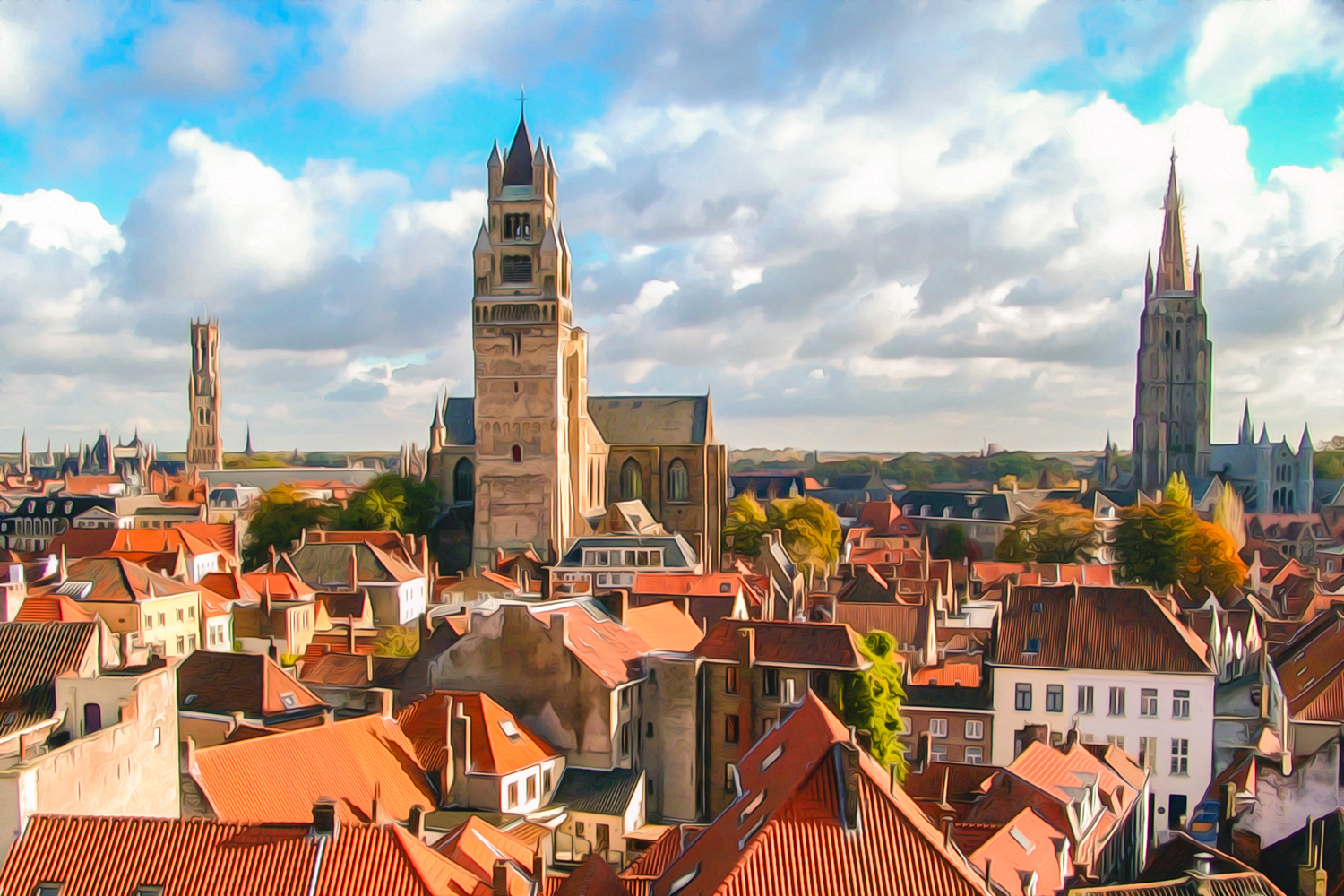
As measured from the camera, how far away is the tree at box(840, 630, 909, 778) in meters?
38.2

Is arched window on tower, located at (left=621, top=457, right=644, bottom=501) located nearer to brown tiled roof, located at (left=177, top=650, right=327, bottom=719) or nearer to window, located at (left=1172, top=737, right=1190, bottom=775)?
brown tiled roof, located at (left=177, top=650, right=327, bottom=719)

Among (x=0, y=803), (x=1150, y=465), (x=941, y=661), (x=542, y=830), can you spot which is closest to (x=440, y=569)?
(x=941, y=661)

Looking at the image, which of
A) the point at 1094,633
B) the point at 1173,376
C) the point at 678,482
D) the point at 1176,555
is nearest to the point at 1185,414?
the point at 1173,376

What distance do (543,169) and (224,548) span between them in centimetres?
4274

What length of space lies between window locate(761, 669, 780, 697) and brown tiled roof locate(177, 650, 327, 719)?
14.4 metres

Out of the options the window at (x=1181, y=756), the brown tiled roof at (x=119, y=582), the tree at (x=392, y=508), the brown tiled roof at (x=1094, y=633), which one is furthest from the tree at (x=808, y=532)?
the window at (x=1181, y=756)

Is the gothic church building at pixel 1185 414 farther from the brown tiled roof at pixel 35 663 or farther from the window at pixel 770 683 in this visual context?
the brown tiled roof at pixel 35 663

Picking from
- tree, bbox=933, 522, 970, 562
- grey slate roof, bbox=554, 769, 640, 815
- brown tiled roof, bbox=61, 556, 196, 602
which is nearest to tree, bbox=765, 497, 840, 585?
tree, bbox=933, 522, 970, 562

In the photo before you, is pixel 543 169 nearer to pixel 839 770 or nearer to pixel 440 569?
→ pixel 440 569

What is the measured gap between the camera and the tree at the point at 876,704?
125 ft

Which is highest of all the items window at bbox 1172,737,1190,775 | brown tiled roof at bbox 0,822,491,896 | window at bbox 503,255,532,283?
window at bbox 503,255,532,283

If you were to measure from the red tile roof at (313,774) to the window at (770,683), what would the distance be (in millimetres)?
11901

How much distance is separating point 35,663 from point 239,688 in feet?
40.3

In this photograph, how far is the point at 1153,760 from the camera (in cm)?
4322
